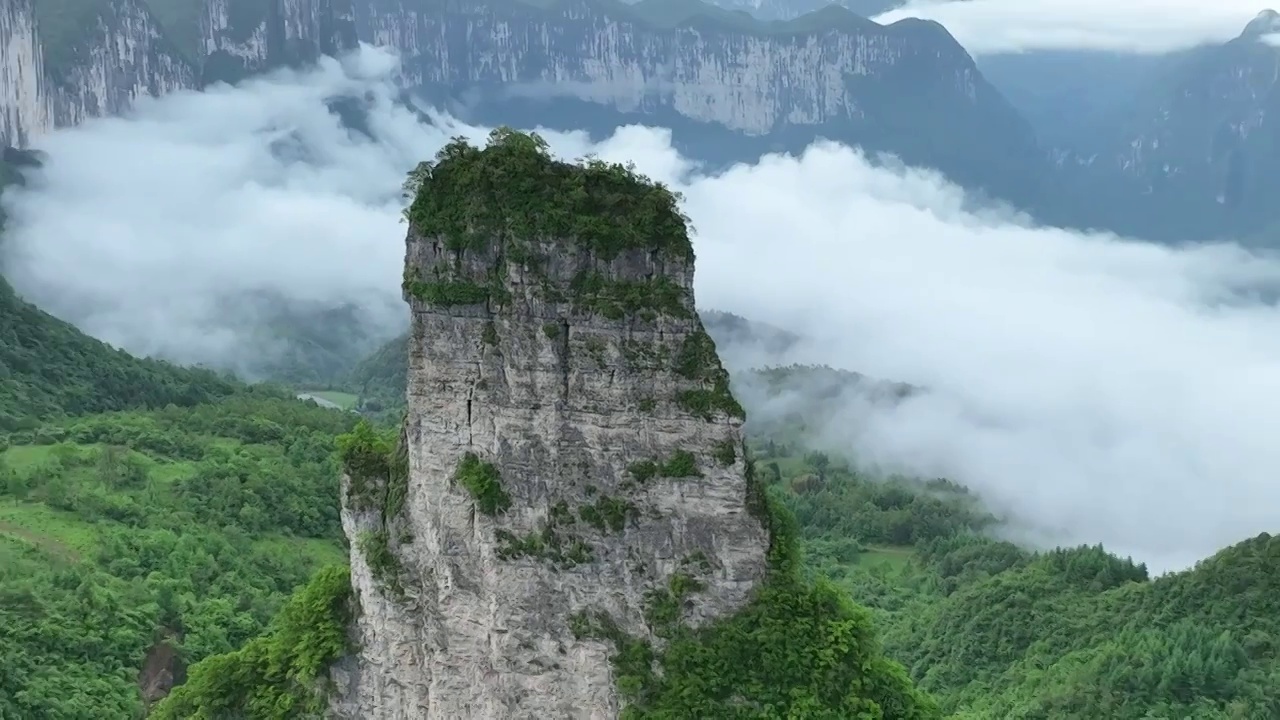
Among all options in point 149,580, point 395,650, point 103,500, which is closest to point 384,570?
point 395,650

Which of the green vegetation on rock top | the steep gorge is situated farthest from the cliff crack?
the green vegetation on rock top

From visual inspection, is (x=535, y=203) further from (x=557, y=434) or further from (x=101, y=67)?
(x=101, y=67)

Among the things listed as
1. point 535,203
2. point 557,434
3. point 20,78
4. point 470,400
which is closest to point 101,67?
point 20,78

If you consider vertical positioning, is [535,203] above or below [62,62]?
below

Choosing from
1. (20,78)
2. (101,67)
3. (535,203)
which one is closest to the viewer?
(535,203)

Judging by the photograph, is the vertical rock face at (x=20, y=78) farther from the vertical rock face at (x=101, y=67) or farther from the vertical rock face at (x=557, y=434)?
the vertical rock face at (x=557, y=434)

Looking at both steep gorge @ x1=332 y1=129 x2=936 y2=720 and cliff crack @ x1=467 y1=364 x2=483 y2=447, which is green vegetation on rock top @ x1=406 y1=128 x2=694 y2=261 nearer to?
steep gorge @ x1=332 y1=129 x2=936 y2=720
